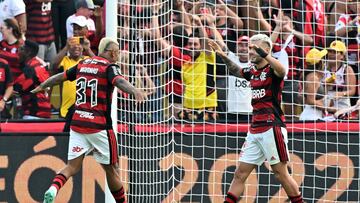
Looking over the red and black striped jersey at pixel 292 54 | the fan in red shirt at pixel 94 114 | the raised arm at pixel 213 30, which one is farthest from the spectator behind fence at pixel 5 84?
the red and black striped jersey at pixel 292 54

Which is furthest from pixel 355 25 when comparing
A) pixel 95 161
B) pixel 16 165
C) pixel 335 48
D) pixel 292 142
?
pixel 16 165

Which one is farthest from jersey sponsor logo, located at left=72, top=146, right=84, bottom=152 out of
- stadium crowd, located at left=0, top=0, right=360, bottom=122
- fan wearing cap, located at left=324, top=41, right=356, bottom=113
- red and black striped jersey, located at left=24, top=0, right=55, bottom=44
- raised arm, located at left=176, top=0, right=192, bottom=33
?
fan wearing cap, located at left=324, top=41, right=356, bottom=113

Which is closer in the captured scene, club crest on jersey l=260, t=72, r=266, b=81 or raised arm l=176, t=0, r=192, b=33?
club crest on jersey l=260, t=72, r=266, b=81

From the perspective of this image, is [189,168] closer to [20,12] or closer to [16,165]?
[16,165]

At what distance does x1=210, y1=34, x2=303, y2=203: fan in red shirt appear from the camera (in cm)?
1221

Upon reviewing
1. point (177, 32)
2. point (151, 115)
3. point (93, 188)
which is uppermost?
point (177, 32)

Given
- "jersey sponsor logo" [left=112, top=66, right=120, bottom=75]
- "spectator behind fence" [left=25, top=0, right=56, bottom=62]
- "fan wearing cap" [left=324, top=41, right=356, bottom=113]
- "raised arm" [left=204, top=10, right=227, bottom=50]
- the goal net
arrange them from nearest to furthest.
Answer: "jersey sponsor logo" [left=112, top=66, right=120, bottom=75] → the goal net → "raised arm" [left=204, top=10, right=227, bottom=50] → "fan wearing cap" [left=324, top=41, right=356, bottom=113] → "spectator behind fence" [left=25, top=0, right=56, bottom=62]

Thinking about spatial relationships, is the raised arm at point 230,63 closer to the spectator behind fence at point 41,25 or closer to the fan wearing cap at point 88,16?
the fan wearing cap at point 88,16

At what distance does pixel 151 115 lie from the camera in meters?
13.1

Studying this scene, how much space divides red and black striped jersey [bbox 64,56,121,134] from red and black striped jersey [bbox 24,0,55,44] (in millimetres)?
3037

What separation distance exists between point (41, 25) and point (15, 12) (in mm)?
457

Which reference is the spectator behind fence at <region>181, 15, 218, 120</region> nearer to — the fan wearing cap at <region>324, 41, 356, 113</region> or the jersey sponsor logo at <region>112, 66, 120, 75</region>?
the fan wearing cap at <region>324, 41, 356, 113</region>

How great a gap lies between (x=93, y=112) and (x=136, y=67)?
129 centimetres

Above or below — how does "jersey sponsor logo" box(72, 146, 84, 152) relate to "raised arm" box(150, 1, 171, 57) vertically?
below
